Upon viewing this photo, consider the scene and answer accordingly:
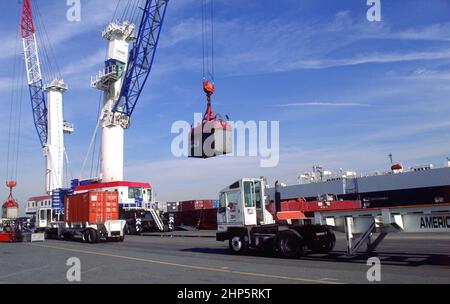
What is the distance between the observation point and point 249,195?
18.1m

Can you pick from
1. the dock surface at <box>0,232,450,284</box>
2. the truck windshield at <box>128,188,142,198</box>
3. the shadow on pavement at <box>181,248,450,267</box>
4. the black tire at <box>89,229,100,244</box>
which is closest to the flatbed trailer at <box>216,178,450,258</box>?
the shadow on pavement at <box>181,248,450,267</box>

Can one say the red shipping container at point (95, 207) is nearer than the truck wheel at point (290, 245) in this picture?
No

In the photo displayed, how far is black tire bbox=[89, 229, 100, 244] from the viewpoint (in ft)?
92.3

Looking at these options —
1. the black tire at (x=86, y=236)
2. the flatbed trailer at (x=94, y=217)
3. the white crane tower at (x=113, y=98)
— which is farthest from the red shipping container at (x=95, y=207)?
the white crane tower at (x=113, y=98)

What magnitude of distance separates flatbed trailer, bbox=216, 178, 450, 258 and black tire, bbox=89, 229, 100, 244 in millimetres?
12416

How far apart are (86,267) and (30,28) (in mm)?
62978

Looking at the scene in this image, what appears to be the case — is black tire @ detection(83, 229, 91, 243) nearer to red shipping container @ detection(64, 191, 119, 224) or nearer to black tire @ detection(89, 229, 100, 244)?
black tire @ detection(89, 229, 100, 244)

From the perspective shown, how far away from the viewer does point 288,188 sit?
3135 inches

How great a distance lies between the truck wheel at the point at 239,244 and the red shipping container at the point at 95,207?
13.9 metres

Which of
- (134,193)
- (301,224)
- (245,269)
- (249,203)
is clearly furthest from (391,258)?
(134,193)

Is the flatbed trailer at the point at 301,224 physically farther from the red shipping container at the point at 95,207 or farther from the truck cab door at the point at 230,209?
the red shipping container at the point at 95,207

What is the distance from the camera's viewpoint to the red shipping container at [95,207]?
29.0 metres
